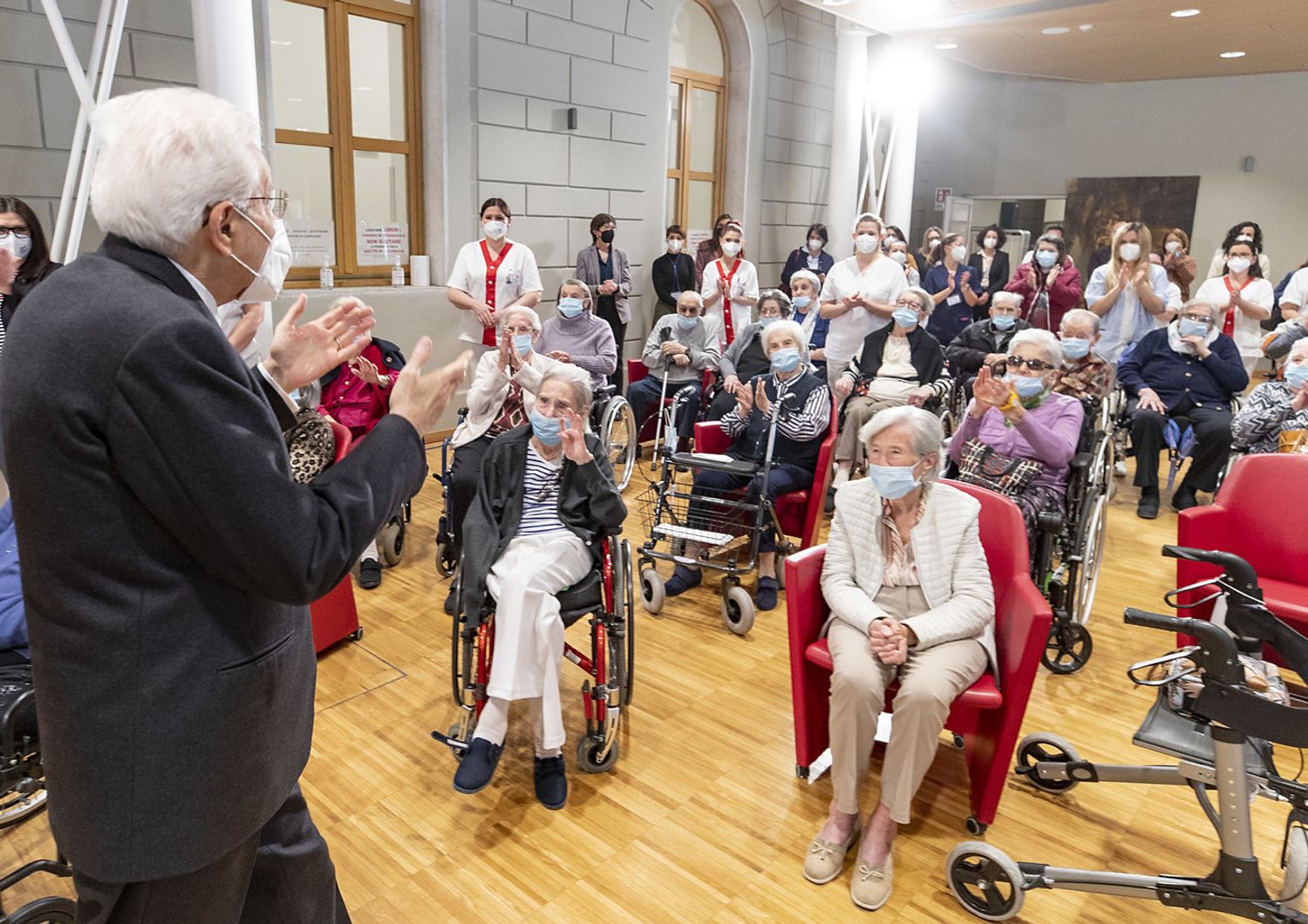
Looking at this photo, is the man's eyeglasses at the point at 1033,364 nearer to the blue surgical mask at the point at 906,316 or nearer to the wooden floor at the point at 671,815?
the wooden floor at the point at 671,815

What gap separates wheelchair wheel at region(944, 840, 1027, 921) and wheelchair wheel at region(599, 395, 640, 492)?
230 centimetres

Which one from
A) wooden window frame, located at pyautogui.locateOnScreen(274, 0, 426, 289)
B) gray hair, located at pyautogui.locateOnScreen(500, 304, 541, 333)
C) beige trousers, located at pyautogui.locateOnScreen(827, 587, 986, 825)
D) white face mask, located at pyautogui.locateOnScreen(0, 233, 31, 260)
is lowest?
beige trousers, located at pyautogui.locateOnScreen(827, 587, 986, 825)

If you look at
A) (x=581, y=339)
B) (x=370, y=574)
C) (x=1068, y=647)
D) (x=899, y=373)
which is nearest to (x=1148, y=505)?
(x=899, y=373)

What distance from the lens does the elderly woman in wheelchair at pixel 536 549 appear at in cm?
253

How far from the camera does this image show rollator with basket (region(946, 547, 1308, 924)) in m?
1.79

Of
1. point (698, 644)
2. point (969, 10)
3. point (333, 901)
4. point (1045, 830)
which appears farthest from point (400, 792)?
point (969, 10)

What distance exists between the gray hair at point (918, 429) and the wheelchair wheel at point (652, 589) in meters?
1.50

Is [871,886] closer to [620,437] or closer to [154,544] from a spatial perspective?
[154,544]

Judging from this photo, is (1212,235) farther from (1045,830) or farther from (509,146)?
(1045,830)

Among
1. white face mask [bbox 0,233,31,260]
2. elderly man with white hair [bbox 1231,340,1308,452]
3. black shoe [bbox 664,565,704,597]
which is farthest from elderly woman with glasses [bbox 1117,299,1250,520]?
white face mask [bbox 0,233,31,260]

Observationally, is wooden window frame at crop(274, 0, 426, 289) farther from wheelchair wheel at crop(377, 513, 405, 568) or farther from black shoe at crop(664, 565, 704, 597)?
black shoe at crop(664, 565, 704, 597)

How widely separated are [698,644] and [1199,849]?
1.76 metres

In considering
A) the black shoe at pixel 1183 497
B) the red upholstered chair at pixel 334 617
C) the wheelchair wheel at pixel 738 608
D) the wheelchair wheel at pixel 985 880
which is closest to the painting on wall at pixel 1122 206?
the black shoe at pixel 1183 497

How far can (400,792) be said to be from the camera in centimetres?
257
